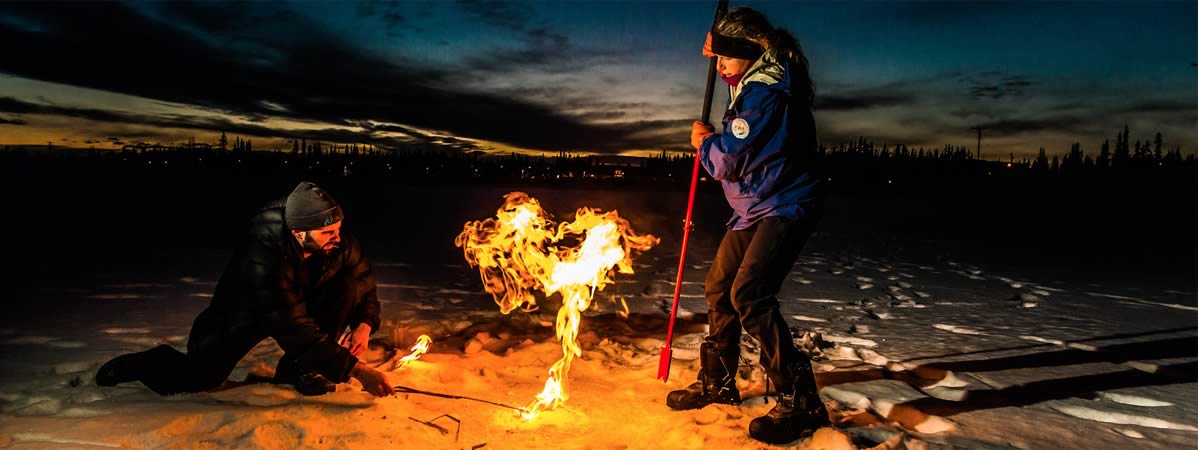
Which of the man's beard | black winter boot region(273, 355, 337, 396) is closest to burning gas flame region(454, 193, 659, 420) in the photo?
black winter boot region(273, 355, 337, 396)

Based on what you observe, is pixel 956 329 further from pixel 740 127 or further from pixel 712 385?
pixel 740 127

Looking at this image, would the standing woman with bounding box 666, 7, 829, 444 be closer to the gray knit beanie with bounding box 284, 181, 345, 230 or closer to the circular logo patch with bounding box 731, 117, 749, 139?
the circular logo patch with bounding box 731, 117, 749, 139

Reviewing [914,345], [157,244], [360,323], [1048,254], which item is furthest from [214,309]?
[1048,254]

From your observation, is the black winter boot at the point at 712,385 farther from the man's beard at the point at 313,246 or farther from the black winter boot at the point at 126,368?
the black winter boot at the point at 126,368

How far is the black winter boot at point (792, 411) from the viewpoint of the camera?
10.6 feet

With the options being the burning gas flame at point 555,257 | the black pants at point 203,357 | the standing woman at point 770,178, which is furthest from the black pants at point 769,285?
the black pants at point 203,357

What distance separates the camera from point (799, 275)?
928 centimetres

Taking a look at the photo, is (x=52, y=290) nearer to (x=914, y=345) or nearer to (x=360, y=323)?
(x=360, y=323)

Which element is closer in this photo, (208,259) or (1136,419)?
(1136,419)

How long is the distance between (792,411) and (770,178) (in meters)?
1.16

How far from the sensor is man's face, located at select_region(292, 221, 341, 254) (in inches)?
141

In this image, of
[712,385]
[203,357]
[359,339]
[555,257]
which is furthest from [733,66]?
[203,357]

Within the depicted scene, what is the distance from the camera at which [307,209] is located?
3527 millimetres

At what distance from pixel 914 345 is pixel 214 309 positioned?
4.84 metres
